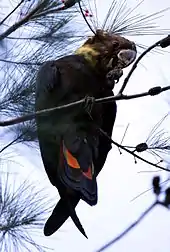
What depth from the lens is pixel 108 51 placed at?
1.49 m

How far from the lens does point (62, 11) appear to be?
1785mm

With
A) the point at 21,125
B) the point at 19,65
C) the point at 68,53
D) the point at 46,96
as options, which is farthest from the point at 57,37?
the point at 21,125

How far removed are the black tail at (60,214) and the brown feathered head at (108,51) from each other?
0.32 m

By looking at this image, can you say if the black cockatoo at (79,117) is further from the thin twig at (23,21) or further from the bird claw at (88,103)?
the thin twig at (23,21)

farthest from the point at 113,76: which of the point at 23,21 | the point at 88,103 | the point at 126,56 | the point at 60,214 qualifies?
the point at 23,21

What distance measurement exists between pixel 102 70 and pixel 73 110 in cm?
28

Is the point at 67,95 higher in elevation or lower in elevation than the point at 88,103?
higher

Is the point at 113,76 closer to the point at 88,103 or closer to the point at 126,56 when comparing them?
the point at 126,56

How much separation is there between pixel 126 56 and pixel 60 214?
15.7 inches

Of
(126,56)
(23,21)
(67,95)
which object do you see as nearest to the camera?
(126,56)

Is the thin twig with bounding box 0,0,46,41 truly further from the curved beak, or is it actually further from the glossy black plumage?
the curved beak

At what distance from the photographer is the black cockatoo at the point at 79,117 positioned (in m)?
1.34

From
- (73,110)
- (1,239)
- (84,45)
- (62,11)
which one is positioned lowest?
(1,239)

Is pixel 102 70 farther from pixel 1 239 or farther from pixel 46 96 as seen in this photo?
pixel 1 239
